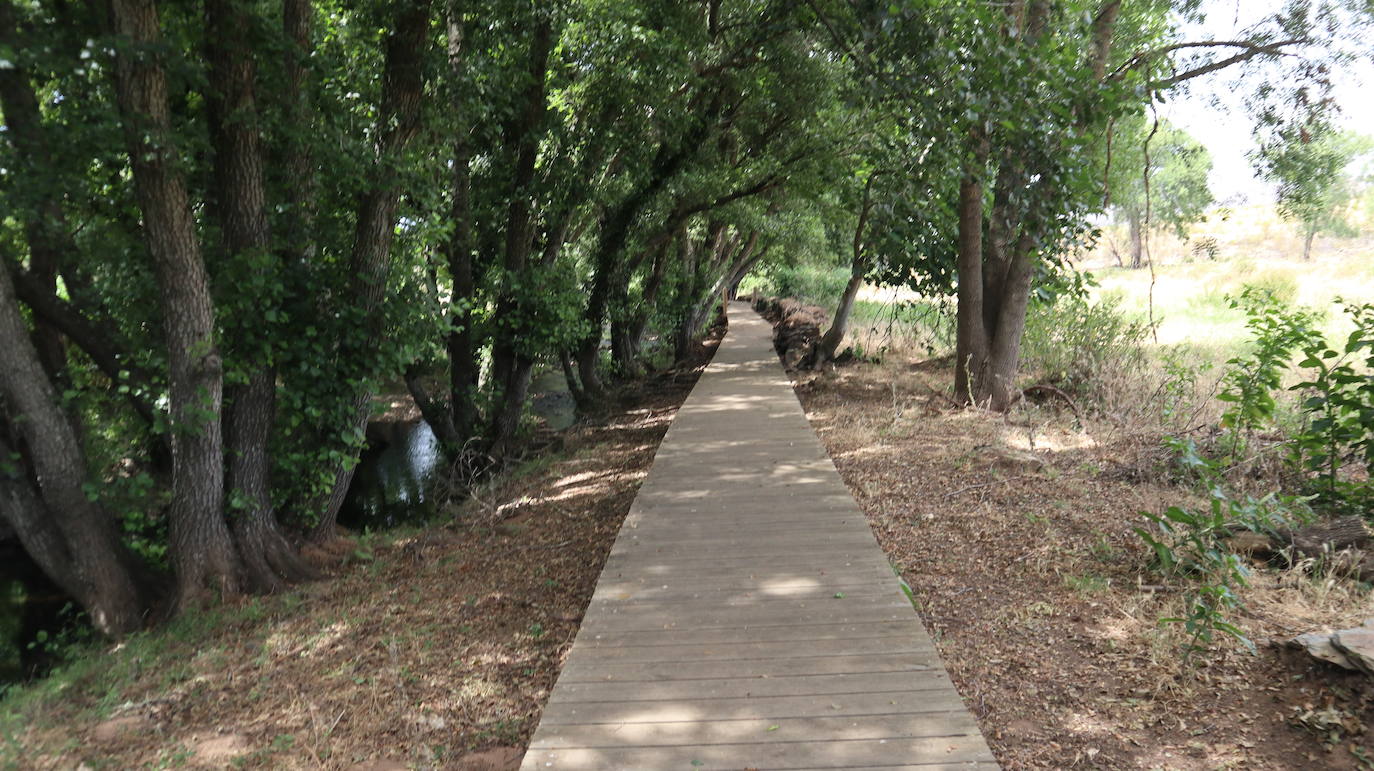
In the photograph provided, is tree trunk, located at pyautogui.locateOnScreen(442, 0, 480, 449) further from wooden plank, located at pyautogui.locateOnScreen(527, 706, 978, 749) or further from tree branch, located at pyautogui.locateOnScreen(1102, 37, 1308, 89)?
tree branch, located at pyautogui.locateOnScreen(1102, 37, 1308, 89)

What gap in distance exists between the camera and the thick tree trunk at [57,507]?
584cm

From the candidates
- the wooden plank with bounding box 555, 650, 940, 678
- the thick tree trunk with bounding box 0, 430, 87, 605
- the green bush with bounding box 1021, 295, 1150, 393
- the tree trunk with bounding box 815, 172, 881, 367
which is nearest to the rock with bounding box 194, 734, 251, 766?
the wooden plank with bounding box 555, 650, 940, 678

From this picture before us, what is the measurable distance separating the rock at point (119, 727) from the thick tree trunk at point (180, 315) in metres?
1.75

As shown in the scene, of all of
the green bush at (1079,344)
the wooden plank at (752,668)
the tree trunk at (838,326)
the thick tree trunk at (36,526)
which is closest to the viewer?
the wooden plank at (752,668)

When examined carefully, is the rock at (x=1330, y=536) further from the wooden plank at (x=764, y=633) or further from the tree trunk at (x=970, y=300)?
the tree trunk at (x=970, y=300)

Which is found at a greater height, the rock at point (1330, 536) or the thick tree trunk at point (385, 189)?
the thick tree trunk at point (385, 189)

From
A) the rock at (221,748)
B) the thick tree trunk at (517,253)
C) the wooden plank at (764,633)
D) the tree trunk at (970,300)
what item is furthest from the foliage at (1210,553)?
the thick tree trunk at (517,253)

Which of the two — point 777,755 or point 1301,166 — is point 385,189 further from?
point 1301,166

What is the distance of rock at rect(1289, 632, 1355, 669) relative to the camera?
3668mm

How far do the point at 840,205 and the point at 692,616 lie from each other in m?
12.1

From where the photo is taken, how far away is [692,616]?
4.59m

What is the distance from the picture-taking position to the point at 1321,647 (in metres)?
3.81

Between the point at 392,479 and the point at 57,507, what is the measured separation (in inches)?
331

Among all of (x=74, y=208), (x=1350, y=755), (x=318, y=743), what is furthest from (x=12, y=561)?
(x=1350, y=755)
